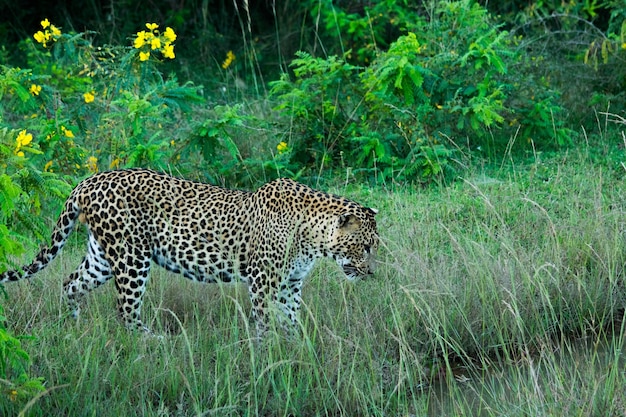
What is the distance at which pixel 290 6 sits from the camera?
13742 millimetres

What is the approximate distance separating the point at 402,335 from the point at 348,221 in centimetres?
82

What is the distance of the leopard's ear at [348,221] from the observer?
656 centimetres

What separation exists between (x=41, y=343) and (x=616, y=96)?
6.47m

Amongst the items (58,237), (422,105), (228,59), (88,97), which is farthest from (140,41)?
(228,59)

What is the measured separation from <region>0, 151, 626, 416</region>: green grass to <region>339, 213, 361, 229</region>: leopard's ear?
0.37 metres

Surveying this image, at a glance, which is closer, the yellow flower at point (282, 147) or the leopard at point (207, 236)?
the leopard at point (207, 236)

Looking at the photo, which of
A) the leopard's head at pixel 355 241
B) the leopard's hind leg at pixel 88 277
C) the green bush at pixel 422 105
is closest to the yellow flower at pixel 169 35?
the green bush at pixel 422 105

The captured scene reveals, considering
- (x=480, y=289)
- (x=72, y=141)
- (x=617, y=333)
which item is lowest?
(x=617, y=333)

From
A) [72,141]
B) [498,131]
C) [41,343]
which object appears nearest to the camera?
[41,343]

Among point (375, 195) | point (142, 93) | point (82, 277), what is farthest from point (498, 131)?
point (82, 277)

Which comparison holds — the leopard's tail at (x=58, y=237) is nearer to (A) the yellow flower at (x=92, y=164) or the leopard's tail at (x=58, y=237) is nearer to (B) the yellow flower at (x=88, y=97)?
(A) the yellow flower at (x=92, y=164)

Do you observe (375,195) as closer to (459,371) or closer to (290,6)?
(459,371)

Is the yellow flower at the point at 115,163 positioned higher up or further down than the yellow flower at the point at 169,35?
further down

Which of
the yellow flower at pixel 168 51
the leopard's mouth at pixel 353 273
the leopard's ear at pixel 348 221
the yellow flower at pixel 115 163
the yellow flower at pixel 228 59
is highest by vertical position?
the yellow flower at pixel 168 51
